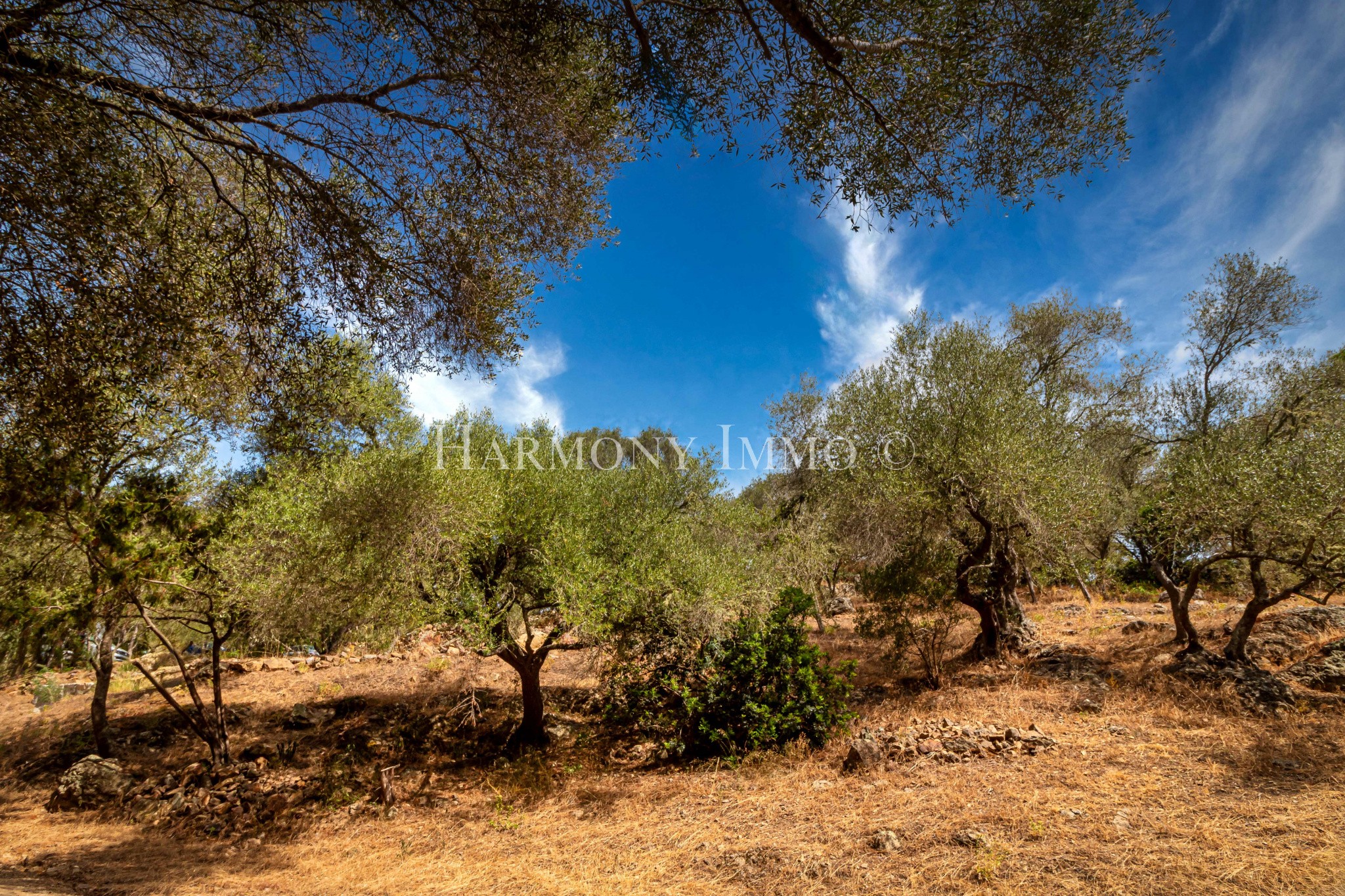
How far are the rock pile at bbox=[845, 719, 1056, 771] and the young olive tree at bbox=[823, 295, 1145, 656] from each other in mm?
3972

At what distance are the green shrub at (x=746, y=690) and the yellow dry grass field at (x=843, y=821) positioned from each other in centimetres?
55

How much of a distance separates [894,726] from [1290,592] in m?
7.02

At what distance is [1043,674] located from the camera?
38.4ft

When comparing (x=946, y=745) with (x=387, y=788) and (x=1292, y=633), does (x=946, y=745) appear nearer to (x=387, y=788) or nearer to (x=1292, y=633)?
(x=1292, y=633)

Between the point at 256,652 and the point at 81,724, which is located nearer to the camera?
the point at 81,724

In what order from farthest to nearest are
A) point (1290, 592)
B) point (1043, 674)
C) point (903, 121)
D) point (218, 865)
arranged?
point (1043, 674) → point (1290, 592) → point (218, 865) → point (903, 121)

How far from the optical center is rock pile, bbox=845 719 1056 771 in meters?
8.05

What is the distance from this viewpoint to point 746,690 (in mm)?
10102

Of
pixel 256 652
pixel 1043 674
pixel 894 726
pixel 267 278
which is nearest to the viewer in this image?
pixel 267 278

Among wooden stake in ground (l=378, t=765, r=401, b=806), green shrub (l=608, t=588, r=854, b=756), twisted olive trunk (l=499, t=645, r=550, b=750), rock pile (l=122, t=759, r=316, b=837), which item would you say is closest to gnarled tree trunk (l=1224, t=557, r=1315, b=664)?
green shrub (l=608, t=588, r=854, b=756)

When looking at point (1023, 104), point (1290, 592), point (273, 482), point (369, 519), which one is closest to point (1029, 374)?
point (1290, 592)

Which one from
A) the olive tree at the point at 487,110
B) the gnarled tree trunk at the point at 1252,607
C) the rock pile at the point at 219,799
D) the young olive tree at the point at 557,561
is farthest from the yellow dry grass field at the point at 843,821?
the olive tree at the point at 487,110

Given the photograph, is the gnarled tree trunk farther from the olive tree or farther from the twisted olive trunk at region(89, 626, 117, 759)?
the twisted olive trunk at region(89, 626, 117, 759)

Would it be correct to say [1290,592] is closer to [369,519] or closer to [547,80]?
[547,80]
